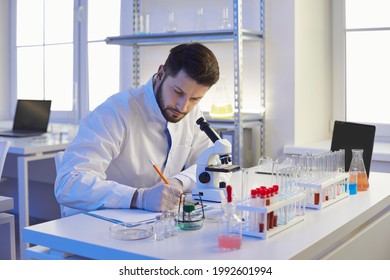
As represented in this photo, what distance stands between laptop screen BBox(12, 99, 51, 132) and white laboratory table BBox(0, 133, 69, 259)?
1.26 ft

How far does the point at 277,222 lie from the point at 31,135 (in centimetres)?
278

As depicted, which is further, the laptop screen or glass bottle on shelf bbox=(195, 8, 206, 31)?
the laptop screen

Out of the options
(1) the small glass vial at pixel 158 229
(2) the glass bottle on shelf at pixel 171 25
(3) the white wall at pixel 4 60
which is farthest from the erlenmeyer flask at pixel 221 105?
(3) the white wall at pixel 4 60

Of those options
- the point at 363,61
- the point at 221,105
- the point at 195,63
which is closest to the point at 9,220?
the point at 195,63

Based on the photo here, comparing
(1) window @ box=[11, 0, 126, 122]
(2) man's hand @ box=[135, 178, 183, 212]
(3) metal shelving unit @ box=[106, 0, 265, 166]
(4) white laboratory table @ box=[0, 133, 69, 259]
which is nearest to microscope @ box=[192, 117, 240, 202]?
(2) man's hand @ box=[135, 178, 183, 212]

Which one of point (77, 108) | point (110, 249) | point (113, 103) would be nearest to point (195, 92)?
point (113, 103)

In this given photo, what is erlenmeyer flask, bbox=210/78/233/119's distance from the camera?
125 inches

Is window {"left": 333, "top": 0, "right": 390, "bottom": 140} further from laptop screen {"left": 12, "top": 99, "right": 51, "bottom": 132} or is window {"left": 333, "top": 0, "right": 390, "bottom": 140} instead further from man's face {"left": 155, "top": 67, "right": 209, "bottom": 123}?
laptop screen {"left": 12, "top": 99, "right": 51, "bottom": 132}

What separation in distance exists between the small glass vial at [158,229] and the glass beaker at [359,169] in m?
0.85

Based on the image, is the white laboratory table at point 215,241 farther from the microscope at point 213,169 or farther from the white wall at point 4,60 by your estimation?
the white wall at point 4,60

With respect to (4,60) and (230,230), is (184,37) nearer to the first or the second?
(230,230)

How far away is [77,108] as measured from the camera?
14.1 ft

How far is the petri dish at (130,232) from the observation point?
1.36 m
